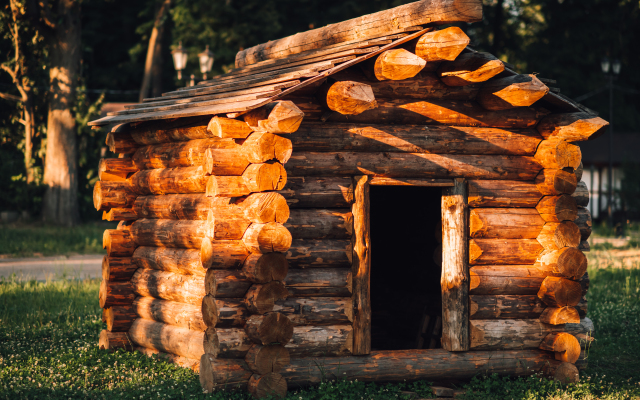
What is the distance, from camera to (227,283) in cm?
688

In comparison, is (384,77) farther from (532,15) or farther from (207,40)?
(532,15)

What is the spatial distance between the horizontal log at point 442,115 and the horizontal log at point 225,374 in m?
2.78

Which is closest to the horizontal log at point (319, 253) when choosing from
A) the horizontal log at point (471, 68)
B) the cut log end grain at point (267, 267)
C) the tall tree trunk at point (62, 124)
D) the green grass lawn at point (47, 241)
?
the cut log end grain at point (267, 267)

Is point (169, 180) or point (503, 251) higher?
point (169, 180)

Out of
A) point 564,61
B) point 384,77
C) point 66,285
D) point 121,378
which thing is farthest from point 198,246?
point 564,61

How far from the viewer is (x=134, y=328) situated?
30.7 feet

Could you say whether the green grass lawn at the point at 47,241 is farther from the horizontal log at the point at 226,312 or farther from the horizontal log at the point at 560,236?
the horizontal log at the point at 560,236

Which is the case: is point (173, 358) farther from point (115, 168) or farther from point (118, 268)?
point (115, 168)

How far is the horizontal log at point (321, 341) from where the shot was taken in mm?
7137

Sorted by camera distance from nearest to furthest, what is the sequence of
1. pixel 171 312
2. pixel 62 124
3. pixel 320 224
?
pixel 320 224, pixel 171 312, pixel 62 124

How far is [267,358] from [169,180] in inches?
113

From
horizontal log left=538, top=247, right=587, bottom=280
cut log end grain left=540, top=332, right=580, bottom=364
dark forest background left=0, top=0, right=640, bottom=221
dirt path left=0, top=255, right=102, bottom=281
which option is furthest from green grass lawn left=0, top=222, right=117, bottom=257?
horizontal log left=538, top=247, right=587, bottom=280

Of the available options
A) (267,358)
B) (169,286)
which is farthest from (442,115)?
(169,286)

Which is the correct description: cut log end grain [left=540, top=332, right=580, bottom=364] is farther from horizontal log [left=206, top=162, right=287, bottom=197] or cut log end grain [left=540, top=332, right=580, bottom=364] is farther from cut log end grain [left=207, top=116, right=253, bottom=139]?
cut log end grain [left=207, top=116, right=253, bottom=139]
